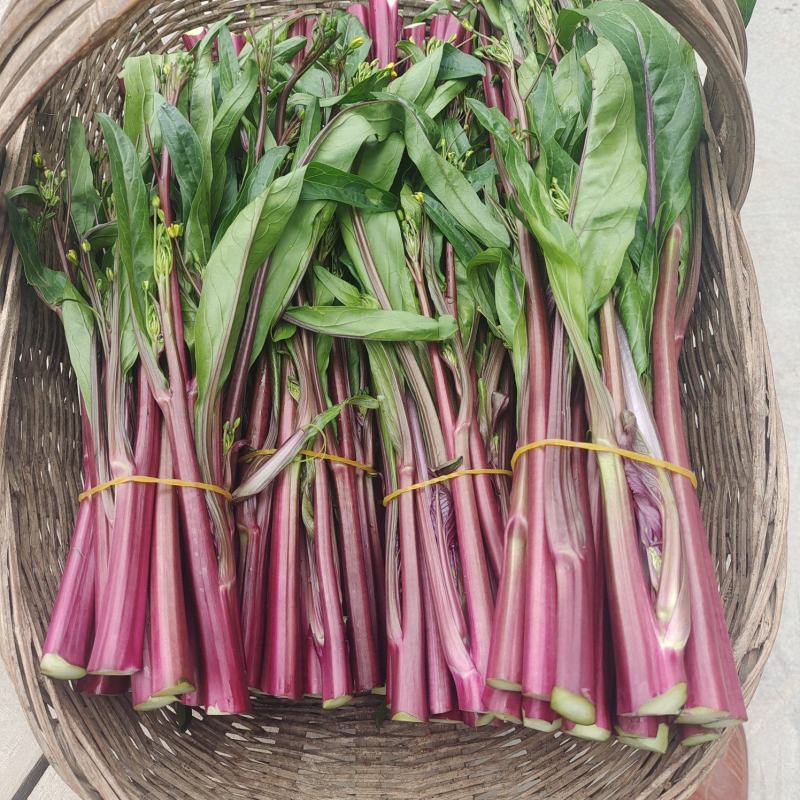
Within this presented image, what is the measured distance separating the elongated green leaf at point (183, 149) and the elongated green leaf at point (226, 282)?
0.11 metres

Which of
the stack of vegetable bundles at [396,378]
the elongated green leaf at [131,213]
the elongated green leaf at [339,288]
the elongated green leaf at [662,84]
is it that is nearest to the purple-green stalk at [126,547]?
the stack of vegetable bundles at [396,378]

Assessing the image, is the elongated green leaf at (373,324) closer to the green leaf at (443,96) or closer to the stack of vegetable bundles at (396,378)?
the stack of vegetable bundles at (396,378)

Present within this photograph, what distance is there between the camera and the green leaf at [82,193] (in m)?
1.17

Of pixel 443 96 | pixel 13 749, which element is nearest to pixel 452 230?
pixel 443 96

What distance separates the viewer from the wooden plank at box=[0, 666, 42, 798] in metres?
1.36

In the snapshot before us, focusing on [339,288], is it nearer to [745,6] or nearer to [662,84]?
[662,84]

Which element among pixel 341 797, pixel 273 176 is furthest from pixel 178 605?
pixel 273 176

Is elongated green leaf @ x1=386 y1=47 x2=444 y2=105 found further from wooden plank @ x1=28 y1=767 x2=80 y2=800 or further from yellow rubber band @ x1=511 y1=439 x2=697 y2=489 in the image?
wooden plank @ x1=28 y1=767 x2=80 y2=800

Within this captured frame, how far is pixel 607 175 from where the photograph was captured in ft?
3.26

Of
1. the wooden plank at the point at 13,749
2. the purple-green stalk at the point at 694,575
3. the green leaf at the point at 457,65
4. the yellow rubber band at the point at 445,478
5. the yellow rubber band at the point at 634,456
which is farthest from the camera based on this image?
the wooden plank at the point at 13,749

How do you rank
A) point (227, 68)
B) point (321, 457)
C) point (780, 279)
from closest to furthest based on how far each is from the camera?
point (321, 457) < point (227, 68) < point (780, 279)

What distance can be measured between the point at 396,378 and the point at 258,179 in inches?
14.5

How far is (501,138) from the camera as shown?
3.35ft

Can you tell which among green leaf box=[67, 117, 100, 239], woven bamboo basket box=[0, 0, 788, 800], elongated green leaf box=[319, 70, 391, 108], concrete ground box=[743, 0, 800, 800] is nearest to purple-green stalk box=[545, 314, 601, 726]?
woven bamboo basket box=[0, 0, 788, 800]
